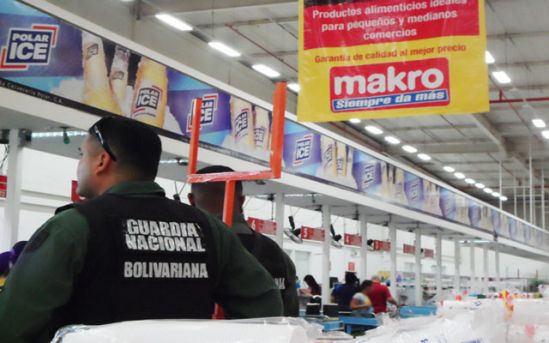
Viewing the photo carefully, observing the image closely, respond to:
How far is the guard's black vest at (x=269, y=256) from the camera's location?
273 cm

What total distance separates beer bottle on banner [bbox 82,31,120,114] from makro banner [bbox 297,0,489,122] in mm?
1572

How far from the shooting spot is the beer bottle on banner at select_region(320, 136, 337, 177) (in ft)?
28.7

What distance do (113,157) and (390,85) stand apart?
12.2 feet

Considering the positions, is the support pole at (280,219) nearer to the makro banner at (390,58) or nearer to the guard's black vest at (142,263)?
the makro banner at (390,58)

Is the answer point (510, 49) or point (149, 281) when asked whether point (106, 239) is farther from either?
point (510, 49)

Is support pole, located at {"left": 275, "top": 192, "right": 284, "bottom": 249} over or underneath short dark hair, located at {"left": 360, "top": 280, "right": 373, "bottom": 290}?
over

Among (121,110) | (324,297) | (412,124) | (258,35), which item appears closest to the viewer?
(121,110)

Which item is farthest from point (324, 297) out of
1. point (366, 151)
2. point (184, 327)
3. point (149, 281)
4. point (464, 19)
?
point (184, 327)

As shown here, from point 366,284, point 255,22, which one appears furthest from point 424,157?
point 366,284

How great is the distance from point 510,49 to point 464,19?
338 inches

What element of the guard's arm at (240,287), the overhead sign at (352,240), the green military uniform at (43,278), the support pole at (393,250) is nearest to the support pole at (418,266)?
the support pole at (393,250)

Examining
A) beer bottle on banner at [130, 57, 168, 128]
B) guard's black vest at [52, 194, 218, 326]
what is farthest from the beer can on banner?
guard's black vest at [52, 194, 218, 326]

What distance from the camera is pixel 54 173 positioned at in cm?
1159

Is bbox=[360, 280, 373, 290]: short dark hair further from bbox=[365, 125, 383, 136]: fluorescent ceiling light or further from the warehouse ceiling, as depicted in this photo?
bbox=[365, 125, 383, 136]: fluorescent ceiling light
